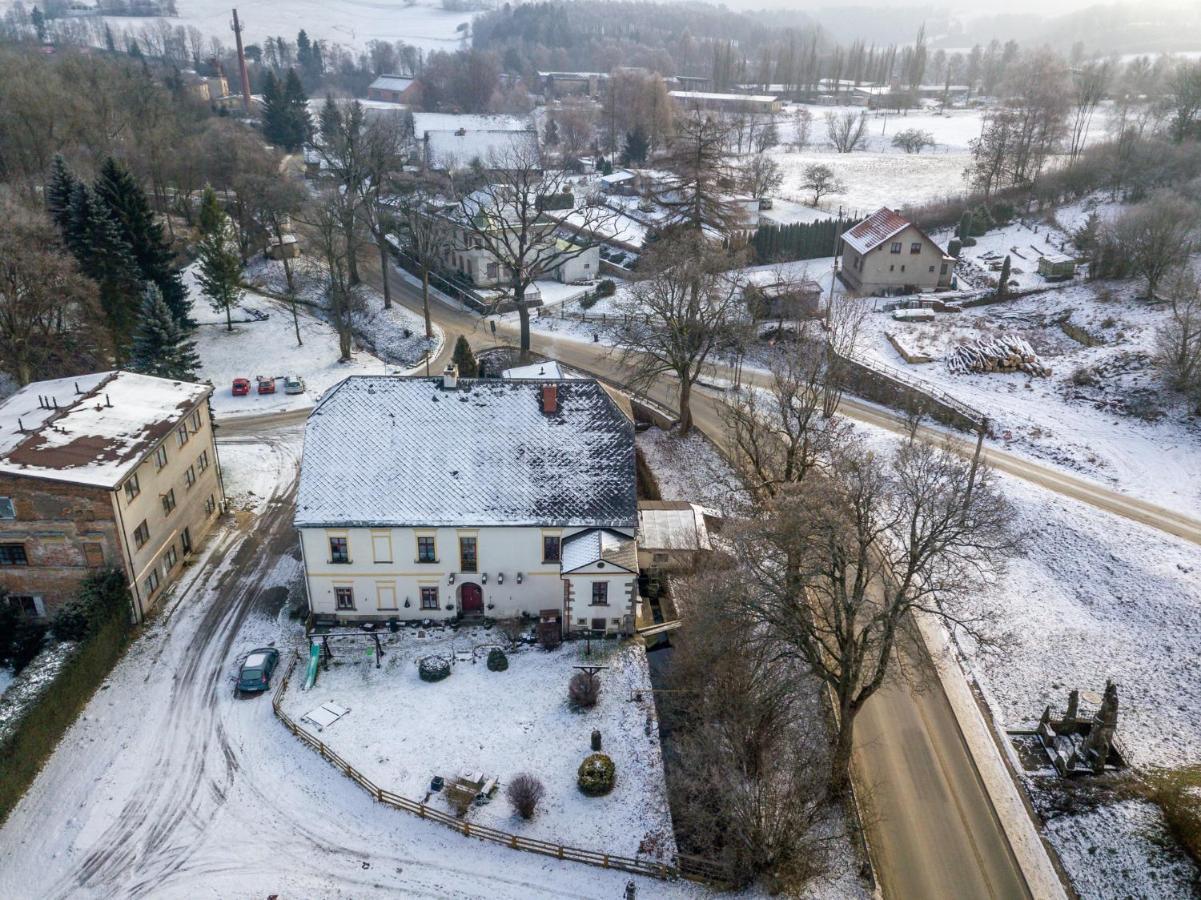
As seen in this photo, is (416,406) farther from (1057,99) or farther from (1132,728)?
(1057,99)

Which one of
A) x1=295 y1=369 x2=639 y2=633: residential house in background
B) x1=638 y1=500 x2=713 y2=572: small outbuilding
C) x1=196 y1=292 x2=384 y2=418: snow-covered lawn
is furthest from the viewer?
x1=196 y1=292 x2=384 y2=418: snow-covered lawn

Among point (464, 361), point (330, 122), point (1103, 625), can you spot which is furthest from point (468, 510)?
point (330, 122)

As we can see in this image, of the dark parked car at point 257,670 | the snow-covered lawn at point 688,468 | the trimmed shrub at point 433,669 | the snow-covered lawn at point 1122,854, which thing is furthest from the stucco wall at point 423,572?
the snow-covered lawn at point 1122,854

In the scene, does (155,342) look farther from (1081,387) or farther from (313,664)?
(1081,387)

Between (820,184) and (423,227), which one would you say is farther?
(820,184)

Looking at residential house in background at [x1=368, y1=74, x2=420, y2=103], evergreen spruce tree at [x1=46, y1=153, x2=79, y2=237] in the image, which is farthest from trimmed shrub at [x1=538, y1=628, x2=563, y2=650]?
residential house in background at [x1=368, y1=74, x2=420, y2=103]

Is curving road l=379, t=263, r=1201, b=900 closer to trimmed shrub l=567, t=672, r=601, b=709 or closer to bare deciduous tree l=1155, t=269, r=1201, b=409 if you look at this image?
trimmed shrub l=567, t=672, r=601, b=709
